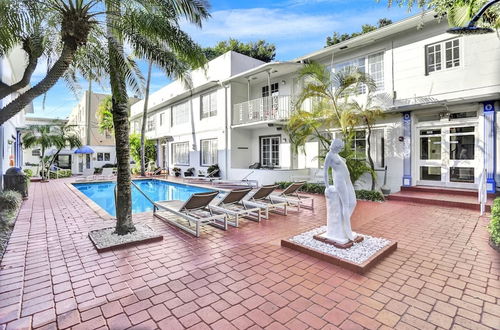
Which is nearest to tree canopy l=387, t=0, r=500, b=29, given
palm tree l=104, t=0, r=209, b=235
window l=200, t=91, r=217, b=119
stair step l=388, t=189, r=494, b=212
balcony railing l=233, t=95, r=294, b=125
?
stair step l=388, t=189, r=494, b=212

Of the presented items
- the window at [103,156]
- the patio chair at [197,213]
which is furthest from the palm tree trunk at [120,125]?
the window at [103,156]

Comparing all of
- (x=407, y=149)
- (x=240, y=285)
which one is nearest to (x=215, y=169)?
(x=407, y=149)

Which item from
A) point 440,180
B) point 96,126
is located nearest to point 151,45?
point 440,180

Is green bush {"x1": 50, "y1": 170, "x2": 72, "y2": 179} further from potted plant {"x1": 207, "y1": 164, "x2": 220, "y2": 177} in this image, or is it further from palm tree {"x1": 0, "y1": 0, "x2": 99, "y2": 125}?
Result: palm tree {"x1": 0, "y1": 0, "x2": 99, "y2": 125}

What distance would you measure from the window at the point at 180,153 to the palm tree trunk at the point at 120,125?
54.2 feet

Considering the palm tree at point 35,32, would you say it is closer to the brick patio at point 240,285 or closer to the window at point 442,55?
the brick patio at point 240,285

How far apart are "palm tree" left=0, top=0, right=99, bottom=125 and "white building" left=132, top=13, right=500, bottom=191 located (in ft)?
32.3

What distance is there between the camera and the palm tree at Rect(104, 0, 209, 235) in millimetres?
5668

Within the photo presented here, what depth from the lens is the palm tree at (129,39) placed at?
5.67 meters

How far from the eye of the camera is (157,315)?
122 inches

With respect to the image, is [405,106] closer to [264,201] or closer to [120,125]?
[264,201]

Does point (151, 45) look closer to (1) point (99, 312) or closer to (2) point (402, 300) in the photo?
(1) point (99, 312)

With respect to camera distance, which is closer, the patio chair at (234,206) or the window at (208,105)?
the patio chair at (234,206)

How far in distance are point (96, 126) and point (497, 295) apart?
38.5m
